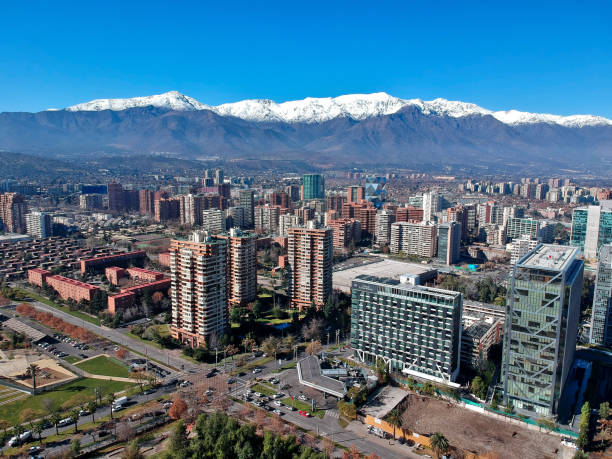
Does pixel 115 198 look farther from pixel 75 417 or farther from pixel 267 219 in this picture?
pixel 75 417

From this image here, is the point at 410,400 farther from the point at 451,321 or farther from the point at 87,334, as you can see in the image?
the point at 87,334

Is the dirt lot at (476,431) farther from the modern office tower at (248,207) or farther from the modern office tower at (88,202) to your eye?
the modern office tower at (88,202)

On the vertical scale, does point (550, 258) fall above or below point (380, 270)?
above

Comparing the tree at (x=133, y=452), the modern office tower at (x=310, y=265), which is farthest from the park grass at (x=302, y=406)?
the modern office tower at (x=310, y=265)

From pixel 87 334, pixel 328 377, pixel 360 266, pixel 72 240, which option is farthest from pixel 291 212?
pixel 328 377

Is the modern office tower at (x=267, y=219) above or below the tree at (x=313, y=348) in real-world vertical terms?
above

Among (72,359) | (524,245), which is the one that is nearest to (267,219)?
(524,245)
